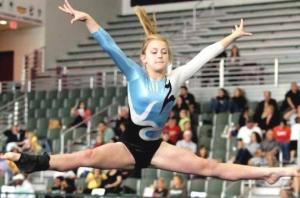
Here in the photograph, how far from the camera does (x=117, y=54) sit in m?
6.09

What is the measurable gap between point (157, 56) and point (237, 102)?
376 inches

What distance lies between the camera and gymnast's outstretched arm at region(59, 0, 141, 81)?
603cm

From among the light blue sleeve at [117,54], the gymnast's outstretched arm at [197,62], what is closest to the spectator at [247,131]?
the gymnast's outstretched arm at [197,62]

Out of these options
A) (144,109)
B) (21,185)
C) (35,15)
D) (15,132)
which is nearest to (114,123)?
(15,132)

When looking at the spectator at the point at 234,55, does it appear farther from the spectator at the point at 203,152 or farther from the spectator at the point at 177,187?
the spectator at the point at 177,187

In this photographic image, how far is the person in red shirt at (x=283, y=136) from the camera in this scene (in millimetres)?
13109

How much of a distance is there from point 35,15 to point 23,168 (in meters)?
17.0

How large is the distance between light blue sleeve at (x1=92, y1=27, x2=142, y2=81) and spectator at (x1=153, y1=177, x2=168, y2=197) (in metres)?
6.49

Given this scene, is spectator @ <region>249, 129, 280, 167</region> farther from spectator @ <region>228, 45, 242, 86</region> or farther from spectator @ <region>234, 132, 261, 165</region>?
spectator @ <region>228, 45, 242, 86</region>

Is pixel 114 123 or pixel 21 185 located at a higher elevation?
pixel 114 123

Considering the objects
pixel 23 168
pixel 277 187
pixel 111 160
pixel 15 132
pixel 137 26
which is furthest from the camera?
pixel 137 26

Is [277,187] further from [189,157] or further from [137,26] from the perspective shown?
[137,26]

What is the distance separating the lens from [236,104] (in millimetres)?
15477

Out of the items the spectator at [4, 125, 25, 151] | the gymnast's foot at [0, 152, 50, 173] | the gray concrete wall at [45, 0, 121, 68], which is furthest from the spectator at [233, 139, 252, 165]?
the gray concrete wall at [45, 0, 121, 68]
